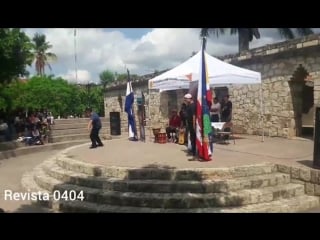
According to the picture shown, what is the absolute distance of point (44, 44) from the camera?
50438 mm

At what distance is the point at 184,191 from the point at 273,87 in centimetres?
682

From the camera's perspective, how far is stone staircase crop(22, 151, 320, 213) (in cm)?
675

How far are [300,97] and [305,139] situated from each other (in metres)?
1.36

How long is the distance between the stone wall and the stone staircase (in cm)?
421

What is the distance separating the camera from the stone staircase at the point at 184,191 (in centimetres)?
675

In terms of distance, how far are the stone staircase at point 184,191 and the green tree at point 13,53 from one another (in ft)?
25.4

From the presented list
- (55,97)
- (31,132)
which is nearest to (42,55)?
(55,97)

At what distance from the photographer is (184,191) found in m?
7.11

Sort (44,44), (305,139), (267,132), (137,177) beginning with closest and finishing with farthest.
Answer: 1. (137,177)
2. (305,139)
3. (267,132)
4. (44,44)

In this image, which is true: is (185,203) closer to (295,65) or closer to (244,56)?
(295,65)

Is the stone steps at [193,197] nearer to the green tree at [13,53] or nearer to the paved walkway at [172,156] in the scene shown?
the paved walkway at [172,156]

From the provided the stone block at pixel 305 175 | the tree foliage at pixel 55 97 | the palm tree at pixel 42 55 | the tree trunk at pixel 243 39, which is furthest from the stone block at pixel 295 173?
the palm tree at pixel 42 55

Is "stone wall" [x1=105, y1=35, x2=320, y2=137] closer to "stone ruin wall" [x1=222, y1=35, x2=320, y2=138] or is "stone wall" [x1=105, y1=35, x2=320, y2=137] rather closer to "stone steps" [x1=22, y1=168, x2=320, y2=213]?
"stone ruin wall" [x1=222, y1=35, x2=320, y2=138]

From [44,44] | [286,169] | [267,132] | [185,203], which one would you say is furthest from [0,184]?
[44,44]
